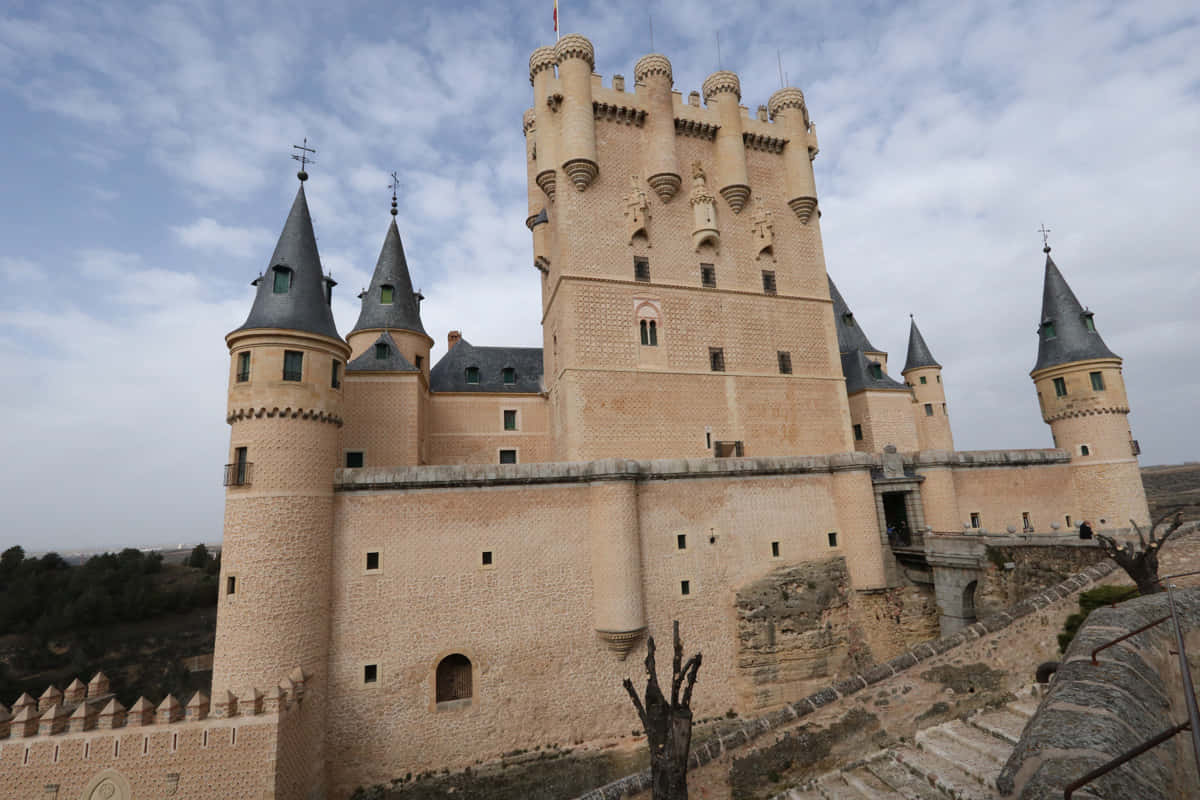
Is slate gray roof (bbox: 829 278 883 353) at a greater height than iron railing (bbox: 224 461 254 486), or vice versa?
slate gray roof (bbox: 829 278 883 353)

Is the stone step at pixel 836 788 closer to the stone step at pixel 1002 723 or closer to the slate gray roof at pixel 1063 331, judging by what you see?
the stone step at pixel 1002 723

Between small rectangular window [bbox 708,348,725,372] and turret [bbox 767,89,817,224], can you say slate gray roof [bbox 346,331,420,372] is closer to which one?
small rectangular window [bbox 708,348,725,372]

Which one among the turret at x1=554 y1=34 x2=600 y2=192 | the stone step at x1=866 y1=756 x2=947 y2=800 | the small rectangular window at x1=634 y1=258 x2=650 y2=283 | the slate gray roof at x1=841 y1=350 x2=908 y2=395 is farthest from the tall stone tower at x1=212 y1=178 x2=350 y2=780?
the slate gray roof at x1=841 y1=350 x2=908 y2=395

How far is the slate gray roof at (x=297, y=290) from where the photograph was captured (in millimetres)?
15016

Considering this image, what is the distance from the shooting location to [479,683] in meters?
15.0

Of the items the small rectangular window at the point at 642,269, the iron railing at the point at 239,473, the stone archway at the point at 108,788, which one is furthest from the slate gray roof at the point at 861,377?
the stone archway at the point at 108,788

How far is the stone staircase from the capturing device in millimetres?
7406

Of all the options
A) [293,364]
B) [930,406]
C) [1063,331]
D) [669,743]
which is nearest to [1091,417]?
[1063,331]

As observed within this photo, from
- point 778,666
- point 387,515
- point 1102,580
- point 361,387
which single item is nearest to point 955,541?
point 1102,580

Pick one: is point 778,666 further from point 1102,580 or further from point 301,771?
point 301,771

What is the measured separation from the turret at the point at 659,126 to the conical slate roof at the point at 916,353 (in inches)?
707

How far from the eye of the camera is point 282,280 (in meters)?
15.5

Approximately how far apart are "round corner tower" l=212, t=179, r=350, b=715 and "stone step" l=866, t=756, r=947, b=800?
12502mm

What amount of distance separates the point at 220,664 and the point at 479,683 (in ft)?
20.4
